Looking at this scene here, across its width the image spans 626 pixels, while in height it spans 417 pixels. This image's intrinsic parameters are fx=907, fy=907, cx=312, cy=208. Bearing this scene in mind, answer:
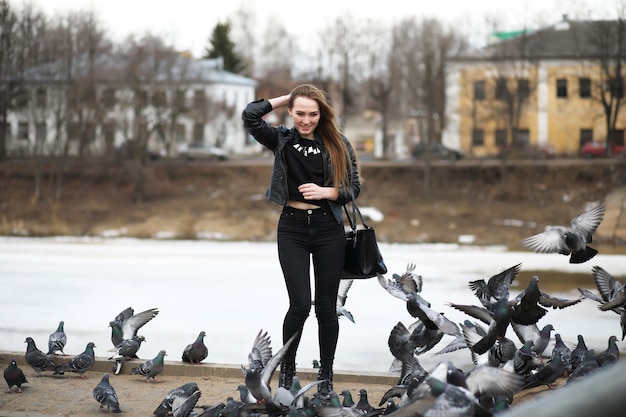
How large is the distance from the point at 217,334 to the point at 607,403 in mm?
8022

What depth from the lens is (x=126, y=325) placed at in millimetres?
6883

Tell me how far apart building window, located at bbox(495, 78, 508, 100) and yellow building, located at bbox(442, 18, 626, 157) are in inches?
1.9

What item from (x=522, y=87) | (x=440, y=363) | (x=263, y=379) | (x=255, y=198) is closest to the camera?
(x=440, y=363)

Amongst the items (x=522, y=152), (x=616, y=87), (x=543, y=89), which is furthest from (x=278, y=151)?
(x=543, y=89)

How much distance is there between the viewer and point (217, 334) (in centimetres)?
931

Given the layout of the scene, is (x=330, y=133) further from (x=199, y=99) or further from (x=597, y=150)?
(x=199, y=99)

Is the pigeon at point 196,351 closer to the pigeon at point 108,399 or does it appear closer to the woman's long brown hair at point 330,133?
the pigeon at point 108,399

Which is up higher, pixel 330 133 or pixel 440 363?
pixel 330 133

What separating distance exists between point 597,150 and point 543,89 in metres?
8.48

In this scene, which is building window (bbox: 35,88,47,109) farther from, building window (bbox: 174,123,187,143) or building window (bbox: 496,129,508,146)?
building window (bbox: 496,129,508,146)

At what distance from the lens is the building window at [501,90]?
43.3 m

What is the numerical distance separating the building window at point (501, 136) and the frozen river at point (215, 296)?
23555mm

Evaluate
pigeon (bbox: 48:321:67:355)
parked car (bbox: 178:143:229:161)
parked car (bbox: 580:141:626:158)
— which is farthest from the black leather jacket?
parked car (bbox: 178:143:229:161)

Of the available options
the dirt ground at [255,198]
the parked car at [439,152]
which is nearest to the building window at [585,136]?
the parked car at [439,152]
